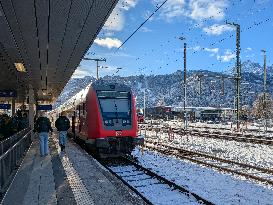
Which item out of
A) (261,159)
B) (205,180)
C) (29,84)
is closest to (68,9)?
(205,180)

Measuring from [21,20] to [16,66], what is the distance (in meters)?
7.85

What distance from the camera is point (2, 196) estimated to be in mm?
8289

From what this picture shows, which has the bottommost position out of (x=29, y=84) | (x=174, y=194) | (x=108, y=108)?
(x=174, y=194)

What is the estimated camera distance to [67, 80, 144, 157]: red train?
15.6 meters

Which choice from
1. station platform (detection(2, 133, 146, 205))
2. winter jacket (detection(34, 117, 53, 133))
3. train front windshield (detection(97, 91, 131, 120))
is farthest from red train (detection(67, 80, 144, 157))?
station platform (detection(2, 133, 146, 205))

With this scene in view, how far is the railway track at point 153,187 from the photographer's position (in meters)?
8.94

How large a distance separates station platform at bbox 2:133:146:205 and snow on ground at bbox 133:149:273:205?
76.1 inches

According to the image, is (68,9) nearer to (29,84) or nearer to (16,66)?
(16,66)

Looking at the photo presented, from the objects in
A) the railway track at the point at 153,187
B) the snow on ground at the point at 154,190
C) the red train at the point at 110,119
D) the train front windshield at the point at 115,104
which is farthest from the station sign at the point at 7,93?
the snow on ground at the point at 154,190

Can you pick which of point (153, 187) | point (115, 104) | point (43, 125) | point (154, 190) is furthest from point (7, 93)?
point (154, 190)

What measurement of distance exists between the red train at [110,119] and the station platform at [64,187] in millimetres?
3030

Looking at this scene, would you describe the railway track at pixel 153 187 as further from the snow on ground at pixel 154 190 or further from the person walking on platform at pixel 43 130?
the person walking on platform at pixel 43 130

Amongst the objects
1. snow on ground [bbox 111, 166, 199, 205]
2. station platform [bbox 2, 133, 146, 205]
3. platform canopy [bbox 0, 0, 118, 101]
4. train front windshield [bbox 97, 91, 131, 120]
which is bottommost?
snow on ground [bbox 111, 166, 199, 205]

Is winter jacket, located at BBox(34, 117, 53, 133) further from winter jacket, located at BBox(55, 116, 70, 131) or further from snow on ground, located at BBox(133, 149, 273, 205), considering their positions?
snow on ground, located at BBox(133, 149, 273, 205)
